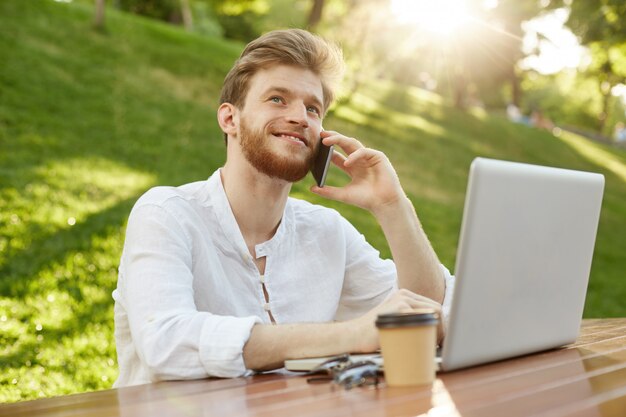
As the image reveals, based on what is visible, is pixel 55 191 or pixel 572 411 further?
pixel 55 191

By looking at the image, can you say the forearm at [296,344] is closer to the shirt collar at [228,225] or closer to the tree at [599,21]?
the shirt collar at [228,225]

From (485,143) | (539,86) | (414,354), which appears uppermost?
(539,86)

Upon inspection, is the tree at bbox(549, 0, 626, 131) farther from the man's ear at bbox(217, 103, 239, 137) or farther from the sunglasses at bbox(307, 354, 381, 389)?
the sunglasses at bbox(307, 354, 381, 389)

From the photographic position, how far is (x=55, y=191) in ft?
21.7

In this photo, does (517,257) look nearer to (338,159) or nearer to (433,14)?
(338,159)

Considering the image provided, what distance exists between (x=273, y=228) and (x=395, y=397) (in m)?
1.25

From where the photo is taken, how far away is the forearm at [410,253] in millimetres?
2516

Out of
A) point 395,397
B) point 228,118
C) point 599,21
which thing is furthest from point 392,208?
point 599,21

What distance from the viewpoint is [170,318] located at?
1.95 meters

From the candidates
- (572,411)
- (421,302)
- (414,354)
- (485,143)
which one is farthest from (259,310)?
(485,143)

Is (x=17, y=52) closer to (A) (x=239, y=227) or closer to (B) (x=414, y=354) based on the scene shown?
(A) (x=239, y=227)

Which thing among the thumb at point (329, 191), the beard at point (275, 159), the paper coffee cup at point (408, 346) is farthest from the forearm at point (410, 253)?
the paper coffee cup at point (408, 346)

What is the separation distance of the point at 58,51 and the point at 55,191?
4715mm

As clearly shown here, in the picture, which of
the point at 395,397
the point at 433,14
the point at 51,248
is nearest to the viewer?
the point at 395,397
